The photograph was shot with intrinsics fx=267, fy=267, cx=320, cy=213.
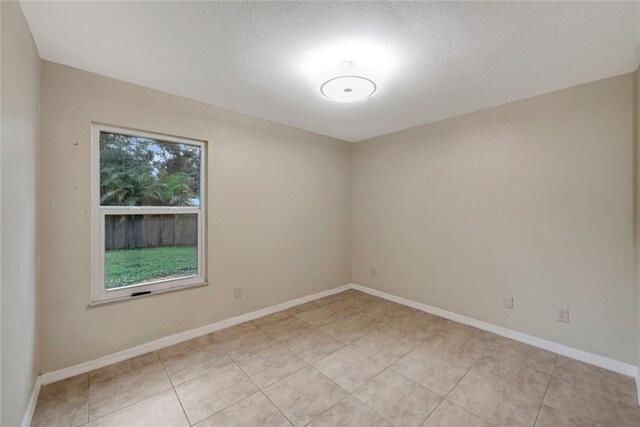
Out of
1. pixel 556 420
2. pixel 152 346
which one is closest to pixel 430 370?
pixel 556 420

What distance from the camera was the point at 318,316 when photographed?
3234 millimetres

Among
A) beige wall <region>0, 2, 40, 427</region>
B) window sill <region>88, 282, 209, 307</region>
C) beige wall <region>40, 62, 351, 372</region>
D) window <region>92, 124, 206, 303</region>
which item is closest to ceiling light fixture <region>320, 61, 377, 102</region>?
beige wall <region>40, 62, 351, 372</region>

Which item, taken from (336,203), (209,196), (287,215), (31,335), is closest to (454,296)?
(336,203)

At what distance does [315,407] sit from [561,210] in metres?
2.64

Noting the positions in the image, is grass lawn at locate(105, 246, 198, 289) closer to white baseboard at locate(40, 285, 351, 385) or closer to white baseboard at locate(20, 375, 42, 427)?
white baseboard at locate(40, 285, 351, 385)

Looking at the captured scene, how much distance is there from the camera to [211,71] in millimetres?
2121

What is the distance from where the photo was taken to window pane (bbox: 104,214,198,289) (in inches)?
→ 91.0

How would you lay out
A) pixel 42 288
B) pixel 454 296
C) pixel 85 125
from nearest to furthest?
pixel 42 288 < pixel 85 125 < pixel 454 296

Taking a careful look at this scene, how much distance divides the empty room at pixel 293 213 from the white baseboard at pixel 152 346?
0.06 ft

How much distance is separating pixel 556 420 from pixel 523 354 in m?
0.81

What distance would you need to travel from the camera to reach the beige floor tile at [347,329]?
2.72 meters

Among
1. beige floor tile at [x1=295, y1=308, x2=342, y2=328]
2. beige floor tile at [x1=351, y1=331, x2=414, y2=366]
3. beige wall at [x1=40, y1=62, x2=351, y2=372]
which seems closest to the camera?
beige wall at [x1=40, y1=62, x2=351, y2=372]

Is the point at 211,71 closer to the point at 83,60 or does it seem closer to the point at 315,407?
the point at 83,60

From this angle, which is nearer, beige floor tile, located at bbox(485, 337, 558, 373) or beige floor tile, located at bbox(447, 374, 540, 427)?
beige floor tile, located at bbox(447, 374, 540, 427)
